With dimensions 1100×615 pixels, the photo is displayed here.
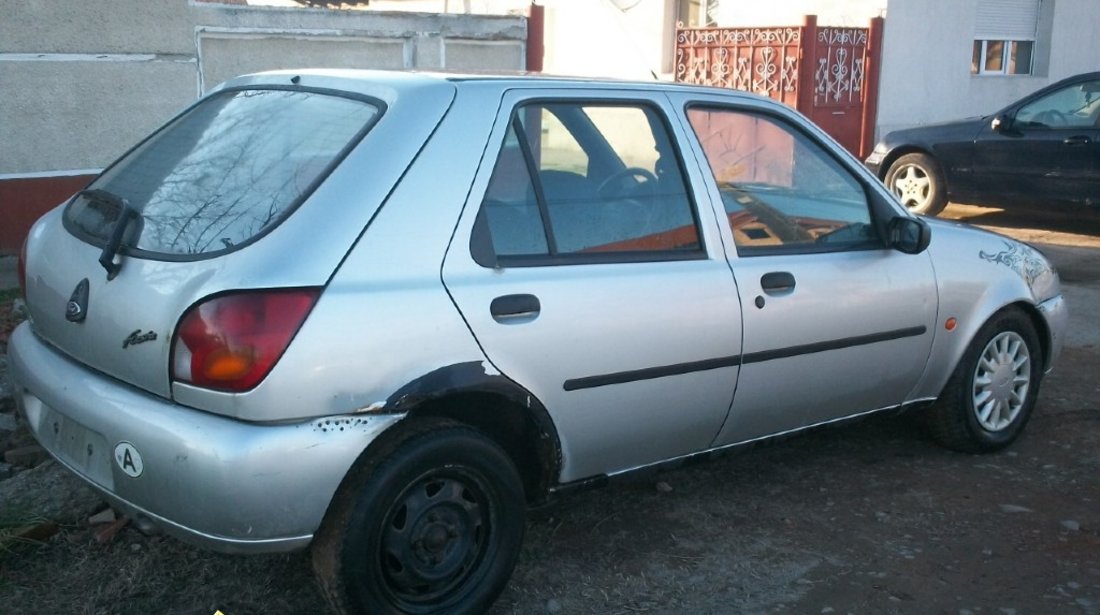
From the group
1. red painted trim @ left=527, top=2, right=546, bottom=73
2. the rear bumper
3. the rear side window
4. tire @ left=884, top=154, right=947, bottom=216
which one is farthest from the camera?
tire @ left=884, top=154, right=947, bottom=216

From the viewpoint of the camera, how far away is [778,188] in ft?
14.2

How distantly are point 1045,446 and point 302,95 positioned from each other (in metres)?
3.66

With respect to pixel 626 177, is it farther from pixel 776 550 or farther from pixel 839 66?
pixel 839 66

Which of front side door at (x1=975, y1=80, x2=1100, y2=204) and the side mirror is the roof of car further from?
front side door at (x1=975, y1=80, x2=1100, y2=204)

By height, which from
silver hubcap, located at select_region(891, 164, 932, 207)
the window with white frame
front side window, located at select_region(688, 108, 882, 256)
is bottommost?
silver hubcap, located at select_region(891, 164, 932, 207)

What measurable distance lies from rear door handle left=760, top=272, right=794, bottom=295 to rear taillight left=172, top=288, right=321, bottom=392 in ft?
5.61

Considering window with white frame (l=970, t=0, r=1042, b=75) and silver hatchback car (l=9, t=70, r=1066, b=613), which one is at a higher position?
window with white frame (l=970, t=0, r=1042, b=75)

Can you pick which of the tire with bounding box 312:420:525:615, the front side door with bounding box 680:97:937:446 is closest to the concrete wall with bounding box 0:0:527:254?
the front side door with bounding box 680:97:937:446

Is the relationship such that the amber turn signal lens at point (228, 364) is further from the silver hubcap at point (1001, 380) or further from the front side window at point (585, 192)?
the silver hubcap at point (1001, 380)

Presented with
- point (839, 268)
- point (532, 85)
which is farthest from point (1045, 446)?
point (532, 85)

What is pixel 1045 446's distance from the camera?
17.0ft

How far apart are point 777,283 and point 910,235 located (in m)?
0.71

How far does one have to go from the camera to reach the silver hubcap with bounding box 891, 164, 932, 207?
1142 cm

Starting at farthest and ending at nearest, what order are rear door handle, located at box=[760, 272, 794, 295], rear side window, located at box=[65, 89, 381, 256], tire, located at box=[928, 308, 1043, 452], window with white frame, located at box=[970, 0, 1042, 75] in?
window with white frame, located at box=[970, 0, 1042, 75]
tire, located at box=[928, 308, 1043, 452]
rear door handle, located at box=[760, 272, 794, 295]
rear side window, located at box=[65, 89, 381, 256]
